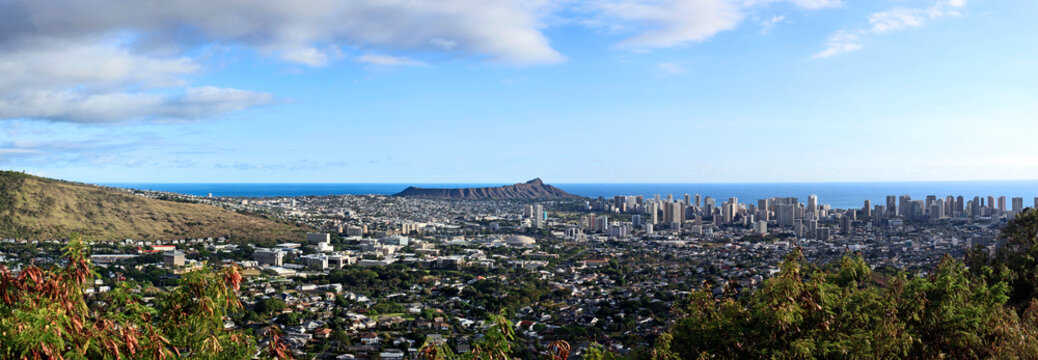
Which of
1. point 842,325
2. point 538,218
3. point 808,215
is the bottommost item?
point 538,218

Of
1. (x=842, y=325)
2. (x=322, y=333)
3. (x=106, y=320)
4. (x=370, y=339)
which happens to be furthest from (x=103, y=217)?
(x=842, y=325)

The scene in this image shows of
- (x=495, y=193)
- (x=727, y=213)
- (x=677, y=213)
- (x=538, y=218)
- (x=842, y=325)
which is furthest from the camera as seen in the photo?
(x=495, y=193)

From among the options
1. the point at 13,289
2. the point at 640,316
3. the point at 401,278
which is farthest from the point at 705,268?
the point at 13,289

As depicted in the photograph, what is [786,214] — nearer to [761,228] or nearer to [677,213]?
Answer: [761,228]

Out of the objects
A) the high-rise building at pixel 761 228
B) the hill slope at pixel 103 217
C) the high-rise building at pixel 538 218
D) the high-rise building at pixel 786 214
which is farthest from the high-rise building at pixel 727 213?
the hill slope at pixel 103 217

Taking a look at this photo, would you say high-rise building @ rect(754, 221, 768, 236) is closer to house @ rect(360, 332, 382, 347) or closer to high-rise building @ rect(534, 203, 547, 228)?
high-rise building @ rect(534, 203, 547, 228)

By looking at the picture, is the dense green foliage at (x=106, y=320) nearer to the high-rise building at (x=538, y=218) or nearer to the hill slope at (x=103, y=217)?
the hill slope at (x=103, y=217)

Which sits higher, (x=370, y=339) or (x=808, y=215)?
(x=808, y=215)

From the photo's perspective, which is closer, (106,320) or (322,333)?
(106,320)
